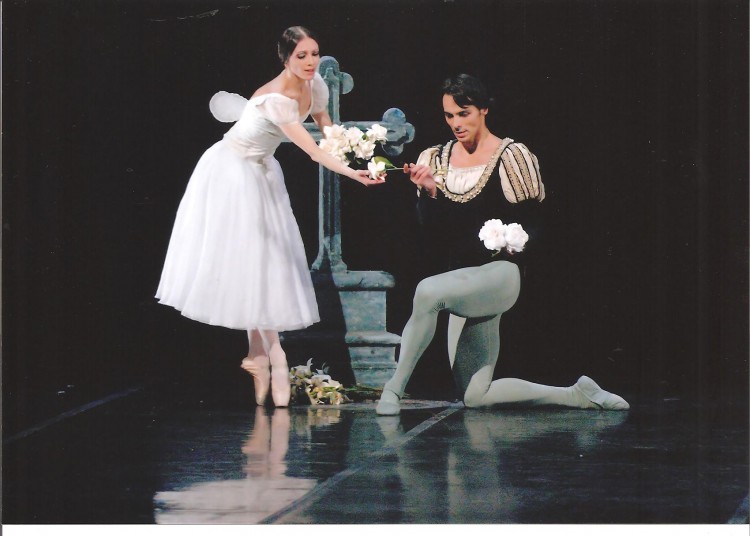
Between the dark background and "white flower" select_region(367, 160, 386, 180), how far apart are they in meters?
0.41

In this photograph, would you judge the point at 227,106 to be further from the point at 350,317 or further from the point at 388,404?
the point at 388,404

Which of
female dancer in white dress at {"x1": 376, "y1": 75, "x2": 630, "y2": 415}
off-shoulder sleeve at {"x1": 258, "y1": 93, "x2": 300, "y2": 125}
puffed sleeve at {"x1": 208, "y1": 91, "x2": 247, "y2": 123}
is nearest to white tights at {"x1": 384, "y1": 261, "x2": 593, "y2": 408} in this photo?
female dancer in white dress at {"x1": 376, "y1": 75, "x2": 630, "y2": 415}

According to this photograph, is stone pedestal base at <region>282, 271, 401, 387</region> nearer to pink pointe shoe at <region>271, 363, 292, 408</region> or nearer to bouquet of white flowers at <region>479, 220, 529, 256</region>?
pink pointe shoe at <region>271, 363, 292, 408</region>

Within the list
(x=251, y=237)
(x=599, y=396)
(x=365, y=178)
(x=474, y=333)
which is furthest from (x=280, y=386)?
(x=599, y=396)

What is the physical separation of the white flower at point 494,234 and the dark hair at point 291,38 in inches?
44.5

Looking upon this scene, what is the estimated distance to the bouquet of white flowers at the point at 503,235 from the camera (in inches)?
241

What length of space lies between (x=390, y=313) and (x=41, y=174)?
5.80 ft

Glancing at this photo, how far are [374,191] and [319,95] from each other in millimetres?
559

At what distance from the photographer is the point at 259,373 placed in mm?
6379

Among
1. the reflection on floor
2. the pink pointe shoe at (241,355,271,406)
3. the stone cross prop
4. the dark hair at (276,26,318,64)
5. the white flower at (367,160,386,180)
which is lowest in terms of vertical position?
the reflection on floor

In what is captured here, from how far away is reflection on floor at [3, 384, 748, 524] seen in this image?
4.41 meters

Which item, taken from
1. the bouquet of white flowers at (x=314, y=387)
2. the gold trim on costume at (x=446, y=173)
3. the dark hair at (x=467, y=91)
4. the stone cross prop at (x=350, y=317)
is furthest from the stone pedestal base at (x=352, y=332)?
the dark hair at (x=467, y=91)

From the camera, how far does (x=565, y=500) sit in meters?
4.46

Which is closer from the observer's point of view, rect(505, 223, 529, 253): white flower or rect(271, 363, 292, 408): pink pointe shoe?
rect(505, 223, 529, 253): white flower
